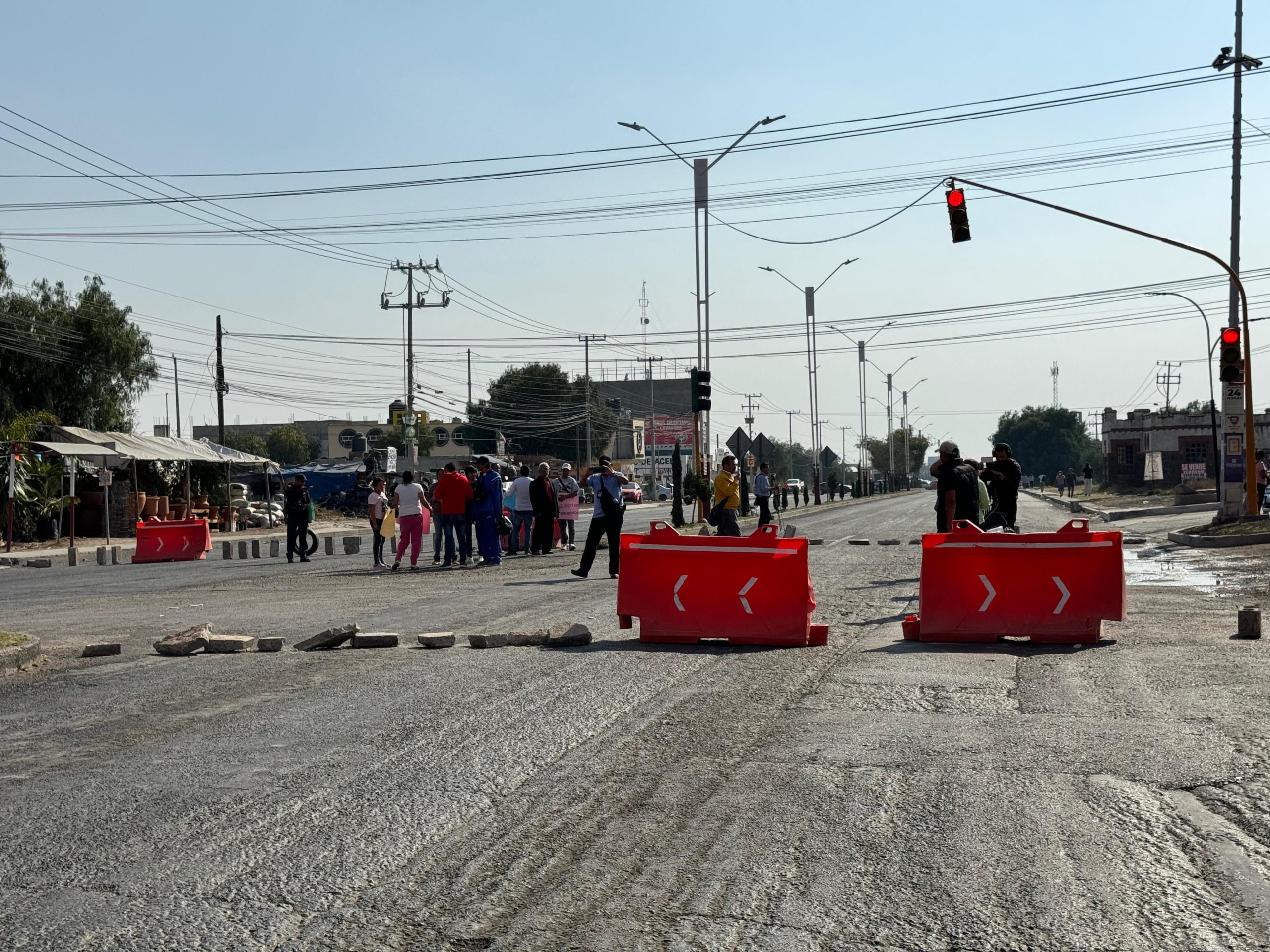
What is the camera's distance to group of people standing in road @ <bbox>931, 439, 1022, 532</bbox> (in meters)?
15.8

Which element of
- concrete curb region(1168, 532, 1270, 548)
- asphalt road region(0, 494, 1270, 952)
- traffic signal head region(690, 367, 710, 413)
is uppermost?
traffic signal head region(690, 367, 710, 413)

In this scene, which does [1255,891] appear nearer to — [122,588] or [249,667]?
[249,667]

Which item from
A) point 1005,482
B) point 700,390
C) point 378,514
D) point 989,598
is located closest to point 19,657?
point 989,598

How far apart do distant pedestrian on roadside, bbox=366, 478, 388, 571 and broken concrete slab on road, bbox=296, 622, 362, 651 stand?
1227 centimetres

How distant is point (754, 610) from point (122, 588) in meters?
12.9

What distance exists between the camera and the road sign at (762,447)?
41.2 meters

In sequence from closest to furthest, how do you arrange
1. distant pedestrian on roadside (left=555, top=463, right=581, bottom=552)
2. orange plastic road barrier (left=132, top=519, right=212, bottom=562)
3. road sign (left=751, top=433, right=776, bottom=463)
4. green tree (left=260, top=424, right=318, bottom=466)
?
1. distant pedestrian on roadside (left=555, top=463, right=581, bottom=552)
2. orange plastic road barrier (left=132, top=519, right=212, bottom=562)
3. road sign (left=751, top=433, right=776, bottom=463)
4. green tree (left=260, top=424, right=318, bottom=466)

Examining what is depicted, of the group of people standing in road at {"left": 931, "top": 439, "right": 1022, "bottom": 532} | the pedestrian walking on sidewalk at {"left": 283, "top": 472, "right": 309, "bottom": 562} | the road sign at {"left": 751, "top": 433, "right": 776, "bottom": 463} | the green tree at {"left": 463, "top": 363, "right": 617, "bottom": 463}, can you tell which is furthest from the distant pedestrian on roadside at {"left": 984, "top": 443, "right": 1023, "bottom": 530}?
the green tree at {"left": 463, "top": 363, "right": 617, "bottom": 463}

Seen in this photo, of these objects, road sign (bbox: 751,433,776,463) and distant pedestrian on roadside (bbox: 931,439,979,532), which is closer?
distant pedestrian on roadside (bbox: 931,439,979,532)

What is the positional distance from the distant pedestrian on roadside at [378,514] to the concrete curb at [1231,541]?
1488 cm

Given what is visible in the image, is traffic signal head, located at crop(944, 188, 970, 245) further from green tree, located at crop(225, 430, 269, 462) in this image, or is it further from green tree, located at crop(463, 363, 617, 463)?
green tree, located at crop(225, 430, 269, 462)

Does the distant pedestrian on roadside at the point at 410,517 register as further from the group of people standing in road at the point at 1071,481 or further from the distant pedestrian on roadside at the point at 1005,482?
the group of people standing in road at the point at 1071,481

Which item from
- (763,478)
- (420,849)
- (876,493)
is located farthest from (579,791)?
(876,493)

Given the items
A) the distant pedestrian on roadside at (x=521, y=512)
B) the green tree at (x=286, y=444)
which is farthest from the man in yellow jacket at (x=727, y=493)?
the green tree at (x=286, y=444)
